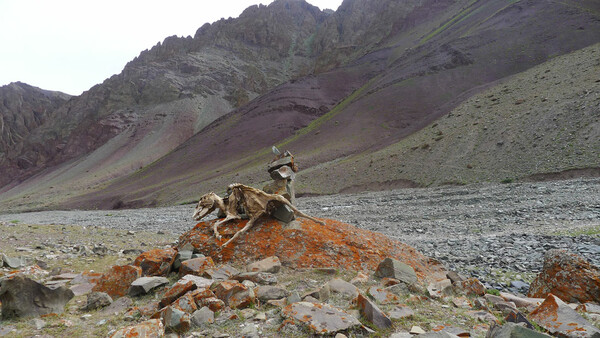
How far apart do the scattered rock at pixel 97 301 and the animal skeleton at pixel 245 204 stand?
2.41 m

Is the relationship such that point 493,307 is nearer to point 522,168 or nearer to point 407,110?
point 522,168

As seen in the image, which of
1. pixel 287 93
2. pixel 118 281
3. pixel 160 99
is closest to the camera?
pixel 118 281

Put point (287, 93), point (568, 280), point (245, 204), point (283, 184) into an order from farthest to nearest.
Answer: point (287, 93), point (283, 184), point (245, 204), point (568, 280)

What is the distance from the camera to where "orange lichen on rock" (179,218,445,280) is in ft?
22.1

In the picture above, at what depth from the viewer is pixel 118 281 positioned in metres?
6.12

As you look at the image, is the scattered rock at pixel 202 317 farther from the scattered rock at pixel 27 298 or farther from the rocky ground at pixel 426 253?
the scattered rock at pixel 27 298

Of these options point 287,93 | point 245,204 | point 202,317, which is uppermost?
point 287,93

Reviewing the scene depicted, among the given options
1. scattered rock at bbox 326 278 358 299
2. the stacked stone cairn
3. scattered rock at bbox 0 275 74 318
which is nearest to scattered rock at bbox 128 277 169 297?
scattered rock at bbox 0 275 74 318

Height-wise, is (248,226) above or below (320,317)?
above

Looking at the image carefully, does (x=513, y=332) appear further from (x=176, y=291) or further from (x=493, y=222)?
(x=493, y=222)

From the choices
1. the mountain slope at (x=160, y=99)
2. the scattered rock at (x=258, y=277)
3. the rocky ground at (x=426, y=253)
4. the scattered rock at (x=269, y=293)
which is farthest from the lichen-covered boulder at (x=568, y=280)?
the mountain slope at (x=160, y=99)

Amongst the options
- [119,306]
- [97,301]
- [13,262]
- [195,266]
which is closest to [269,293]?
[195,266]

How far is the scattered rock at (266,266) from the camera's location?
614 centimetres

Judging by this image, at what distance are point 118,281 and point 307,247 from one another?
146 inches
